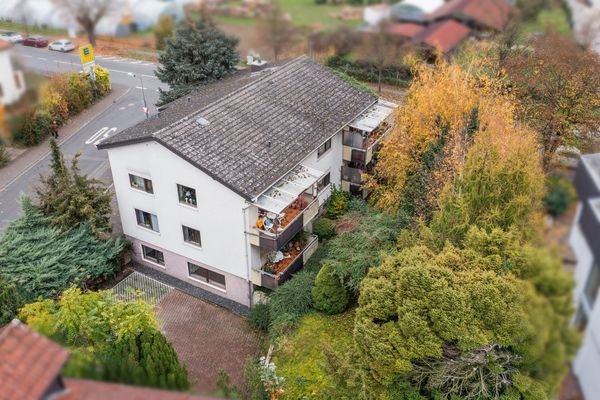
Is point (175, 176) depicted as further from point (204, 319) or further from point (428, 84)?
point (428, 84)

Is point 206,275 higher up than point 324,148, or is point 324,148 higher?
point 324,148

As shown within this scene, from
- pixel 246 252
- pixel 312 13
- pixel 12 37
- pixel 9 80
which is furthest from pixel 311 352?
pixel 9 80

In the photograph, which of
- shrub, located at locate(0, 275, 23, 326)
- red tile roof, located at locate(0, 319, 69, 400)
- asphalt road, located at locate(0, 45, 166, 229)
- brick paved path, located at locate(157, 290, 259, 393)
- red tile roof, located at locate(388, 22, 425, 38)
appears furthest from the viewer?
asphalt road, located at locate(0, 45, 166, 229)

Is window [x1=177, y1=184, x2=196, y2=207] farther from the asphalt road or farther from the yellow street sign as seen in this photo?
the asphalt road

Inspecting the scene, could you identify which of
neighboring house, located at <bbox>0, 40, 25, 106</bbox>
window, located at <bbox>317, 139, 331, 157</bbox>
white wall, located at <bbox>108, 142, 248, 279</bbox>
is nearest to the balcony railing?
white wall, located at <bbox>108, 142, 248, 279</bbox>

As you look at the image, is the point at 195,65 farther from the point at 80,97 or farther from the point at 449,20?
the point at 449,20
